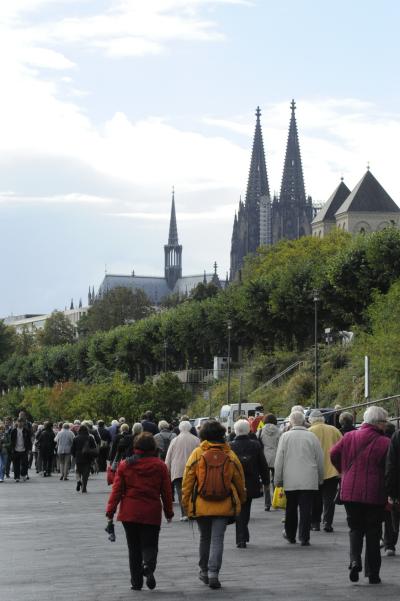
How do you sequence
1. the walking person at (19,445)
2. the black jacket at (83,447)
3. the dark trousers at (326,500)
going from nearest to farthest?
the dark trousers at (326,500) < the black jacket at (83,447) < the walking person at (19,445)

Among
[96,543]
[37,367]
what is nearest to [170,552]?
[96,543]

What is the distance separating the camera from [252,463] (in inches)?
746

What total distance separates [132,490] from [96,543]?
565 cm

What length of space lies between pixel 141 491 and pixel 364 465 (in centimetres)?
225

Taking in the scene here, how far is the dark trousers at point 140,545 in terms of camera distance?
14117 mm

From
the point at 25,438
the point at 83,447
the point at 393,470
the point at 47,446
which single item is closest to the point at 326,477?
the point at 393,470

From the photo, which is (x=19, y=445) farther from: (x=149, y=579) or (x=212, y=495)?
(x=149, y=579)

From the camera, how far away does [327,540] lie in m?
19.4

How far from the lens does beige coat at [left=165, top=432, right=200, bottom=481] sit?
23062mm

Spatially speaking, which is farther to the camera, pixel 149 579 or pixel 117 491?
pixel 117 491

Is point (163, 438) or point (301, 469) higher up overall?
point (163, 438)

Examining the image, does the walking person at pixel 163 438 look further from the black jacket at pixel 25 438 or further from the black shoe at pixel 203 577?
the black shoe at pixel 203 577

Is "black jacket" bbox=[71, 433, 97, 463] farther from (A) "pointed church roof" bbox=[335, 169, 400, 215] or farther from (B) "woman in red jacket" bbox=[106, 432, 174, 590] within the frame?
(A) "pointed church roof" bbox=[335, 169, 400, 215]

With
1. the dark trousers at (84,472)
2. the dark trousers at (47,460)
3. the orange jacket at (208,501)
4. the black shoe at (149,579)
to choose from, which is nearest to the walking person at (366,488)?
the orange jacket at (208,501)
